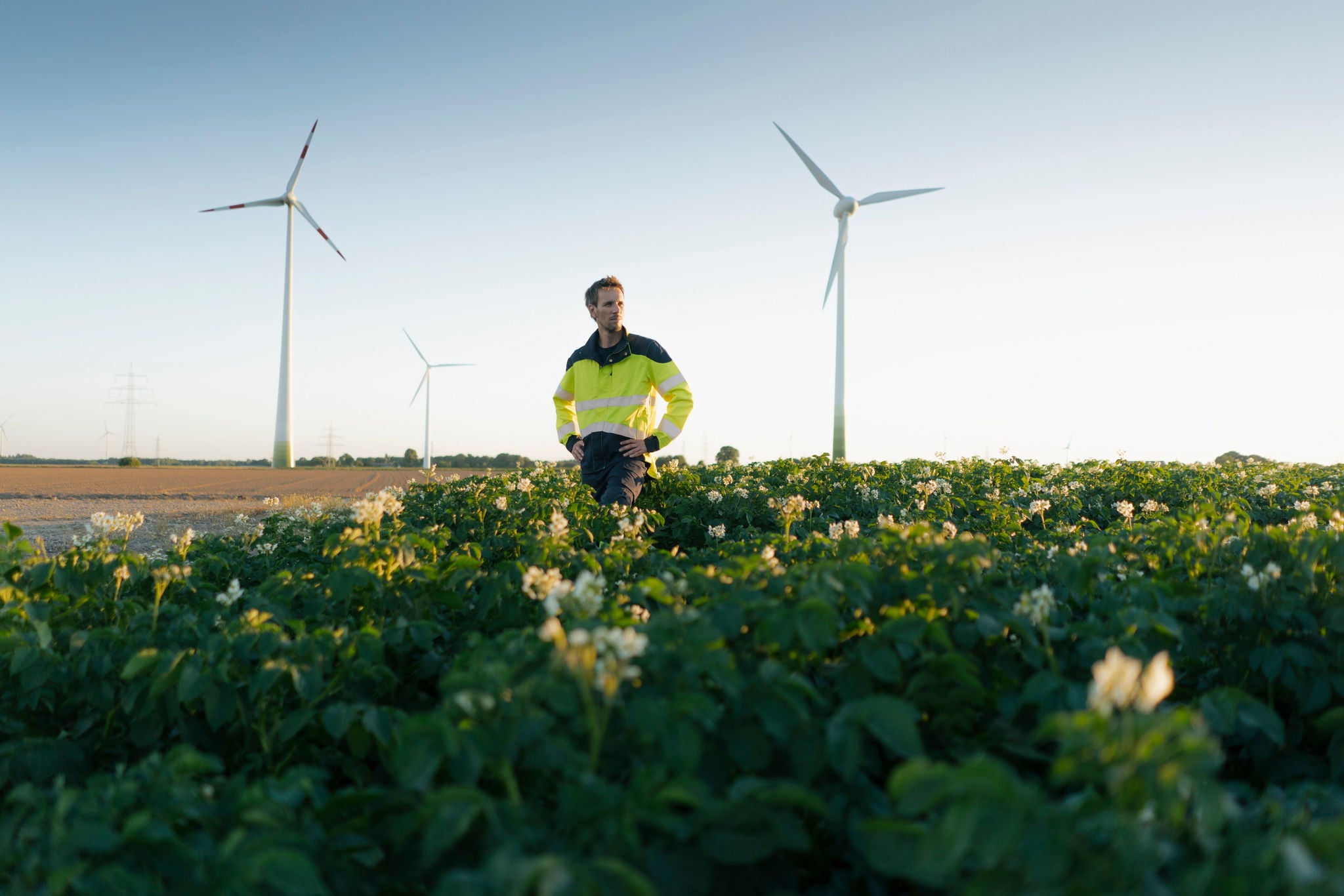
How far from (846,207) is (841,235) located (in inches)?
51.2

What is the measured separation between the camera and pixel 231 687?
2951 millimetres

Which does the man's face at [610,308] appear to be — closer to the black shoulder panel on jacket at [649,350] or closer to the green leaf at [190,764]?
the black shoulder panel on jacket at [649,350]

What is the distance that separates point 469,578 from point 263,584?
117 cm

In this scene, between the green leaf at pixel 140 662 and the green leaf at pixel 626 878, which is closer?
the green leaf at pixel 626 878

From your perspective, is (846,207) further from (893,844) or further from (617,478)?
(893,844)

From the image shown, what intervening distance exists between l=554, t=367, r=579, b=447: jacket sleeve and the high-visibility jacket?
48 centimetres

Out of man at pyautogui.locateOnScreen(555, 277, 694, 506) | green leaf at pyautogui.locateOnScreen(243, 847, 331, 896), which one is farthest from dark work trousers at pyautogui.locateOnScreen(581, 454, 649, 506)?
green leaf at pyautogui.locateOnScreen(243, 847, 331, 896)

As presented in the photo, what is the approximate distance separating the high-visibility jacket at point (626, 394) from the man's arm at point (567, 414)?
13.3 inches

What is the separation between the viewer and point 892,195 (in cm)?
2662

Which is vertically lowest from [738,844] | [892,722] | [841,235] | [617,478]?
[738,844]

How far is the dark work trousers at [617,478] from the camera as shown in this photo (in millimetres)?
8242

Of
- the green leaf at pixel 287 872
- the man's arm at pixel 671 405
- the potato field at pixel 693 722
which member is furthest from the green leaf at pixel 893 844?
the man's arm at pixel 671 405

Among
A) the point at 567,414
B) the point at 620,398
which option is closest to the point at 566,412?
the point at 567,414

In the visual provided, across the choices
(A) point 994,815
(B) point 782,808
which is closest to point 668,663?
(B) point 782,808
